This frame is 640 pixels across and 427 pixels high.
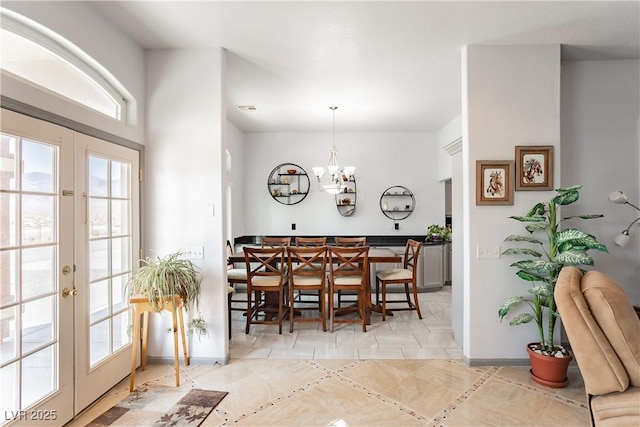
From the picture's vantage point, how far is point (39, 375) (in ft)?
6.38

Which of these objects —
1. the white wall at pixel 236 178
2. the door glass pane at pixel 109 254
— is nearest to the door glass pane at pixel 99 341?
the door glass pane at pixel 109 254

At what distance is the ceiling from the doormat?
2849 millimetres

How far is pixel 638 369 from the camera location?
1.68 m

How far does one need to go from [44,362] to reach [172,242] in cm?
122

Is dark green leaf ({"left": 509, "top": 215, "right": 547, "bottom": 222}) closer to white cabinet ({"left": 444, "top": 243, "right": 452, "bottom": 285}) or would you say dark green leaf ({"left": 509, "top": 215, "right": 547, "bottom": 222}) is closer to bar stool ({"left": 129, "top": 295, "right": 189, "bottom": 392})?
bar stool ({"left": 129, "top": 295, "right": 189, "bottom": 392})

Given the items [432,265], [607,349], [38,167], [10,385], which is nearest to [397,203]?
[432,265]

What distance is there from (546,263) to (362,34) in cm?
236

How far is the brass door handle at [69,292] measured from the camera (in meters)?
2.11

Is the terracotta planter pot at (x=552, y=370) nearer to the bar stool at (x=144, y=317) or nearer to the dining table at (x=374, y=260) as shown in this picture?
the dining table at (x=374, y=260)

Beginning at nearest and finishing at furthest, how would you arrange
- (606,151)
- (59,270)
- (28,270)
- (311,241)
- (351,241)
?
(28,270), (59,270), (606,151), (351,241), (311,241)

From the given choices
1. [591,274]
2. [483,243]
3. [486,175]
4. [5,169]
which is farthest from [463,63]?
[5,169]

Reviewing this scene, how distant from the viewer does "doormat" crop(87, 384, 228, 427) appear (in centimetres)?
215

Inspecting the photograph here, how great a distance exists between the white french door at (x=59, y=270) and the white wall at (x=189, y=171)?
0.96 ft

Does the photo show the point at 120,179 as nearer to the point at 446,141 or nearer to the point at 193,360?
the point at 193,360
